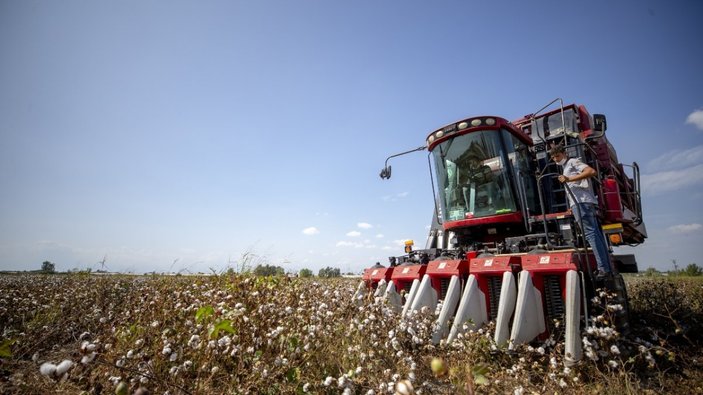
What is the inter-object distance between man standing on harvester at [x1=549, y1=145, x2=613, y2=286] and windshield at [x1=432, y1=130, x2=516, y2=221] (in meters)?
A: 1.18

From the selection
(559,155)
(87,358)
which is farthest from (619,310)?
(87,358)

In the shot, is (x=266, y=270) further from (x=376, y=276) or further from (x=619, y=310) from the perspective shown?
(x=619, y=310)

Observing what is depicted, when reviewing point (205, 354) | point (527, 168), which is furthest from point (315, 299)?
point (527, 168)

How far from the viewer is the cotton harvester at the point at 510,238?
3.60 metres

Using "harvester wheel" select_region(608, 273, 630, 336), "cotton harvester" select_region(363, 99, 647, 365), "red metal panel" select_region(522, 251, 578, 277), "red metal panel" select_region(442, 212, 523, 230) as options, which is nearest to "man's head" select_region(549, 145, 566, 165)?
"cotton harvester" select_region(363, 99, 647, 365)

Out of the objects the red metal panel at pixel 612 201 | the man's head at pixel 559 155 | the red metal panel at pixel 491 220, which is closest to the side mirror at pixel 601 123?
the man's head at pixel 559 155

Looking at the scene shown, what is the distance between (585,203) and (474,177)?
6.41 ft

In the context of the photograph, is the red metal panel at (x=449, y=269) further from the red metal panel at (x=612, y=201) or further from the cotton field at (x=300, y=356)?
the red metal panel at (x=612, y=201)

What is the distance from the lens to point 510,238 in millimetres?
4754

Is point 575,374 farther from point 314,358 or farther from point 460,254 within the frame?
point 314,358

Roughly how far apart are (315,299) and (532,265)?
2720mm

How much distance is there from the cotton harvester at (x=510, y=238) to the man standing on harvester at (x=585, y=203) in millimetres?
141

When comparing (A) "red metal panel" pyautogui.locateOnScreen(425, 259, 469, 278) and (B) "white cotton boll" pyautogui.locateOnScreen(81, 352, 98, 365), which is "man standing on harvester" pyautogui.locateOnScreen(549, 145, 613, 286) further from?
(B) "white cotton boll" pyautogui.locateOnScreen(81, 352, 98, 365)

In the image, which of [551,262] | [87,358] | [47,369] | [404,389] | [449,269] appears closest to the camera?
[404,389]
